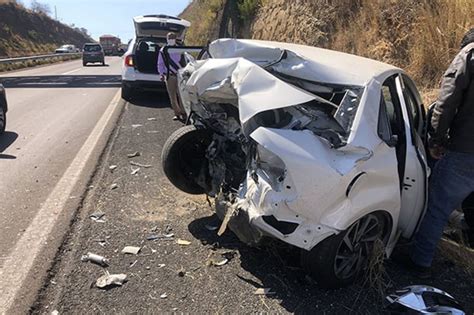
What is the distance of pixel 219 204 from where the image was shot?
4.00 metres

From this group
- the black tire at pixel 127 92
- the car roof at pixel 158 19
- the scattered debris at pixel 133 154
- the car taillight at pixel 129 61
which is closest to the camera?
the scattered debris at pixel 133 154

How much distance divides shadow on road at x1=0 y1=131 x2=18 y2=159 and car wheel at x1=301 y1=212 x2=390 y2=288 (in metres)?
5.32

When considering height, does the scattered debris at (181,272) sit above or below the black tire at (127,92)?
above

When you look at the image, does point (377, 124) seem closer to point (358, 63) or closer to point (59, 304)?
point (358, 63)

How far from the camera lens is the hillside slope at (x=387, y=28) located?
8.27 metres

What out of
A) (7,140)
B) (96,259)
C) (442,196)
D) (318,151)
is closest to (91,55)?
(7,140)

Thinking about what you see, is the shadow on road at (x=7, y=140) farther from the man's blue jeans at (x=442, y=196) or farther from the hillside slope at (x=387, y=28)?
the hillside slope at (x=387, y=28)

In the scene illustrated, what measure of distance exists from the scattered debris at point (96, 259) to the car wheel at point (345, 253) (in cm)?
157

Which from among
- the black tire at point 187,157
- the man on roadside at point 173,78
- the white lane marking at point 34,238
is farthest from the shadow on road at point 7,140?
the black tire at point 187,157

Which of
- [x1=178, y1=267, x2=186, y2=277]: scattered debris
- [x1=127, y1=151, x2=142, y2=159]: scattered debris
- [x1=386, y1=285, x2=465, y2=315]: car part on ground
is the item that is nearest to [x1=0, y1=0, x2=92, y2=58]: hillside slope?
[x1=127, y1=151, x2=142, y2=159]: scattered debris

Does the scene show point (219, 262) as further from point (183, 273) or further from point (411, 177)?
point (411, 177)

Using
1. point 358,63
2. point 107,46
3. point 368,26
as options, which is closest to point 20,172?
point 358,63

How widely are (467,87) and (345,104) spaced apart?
36.4 inches

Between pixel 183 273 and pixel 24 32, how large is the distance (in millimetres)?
68377
